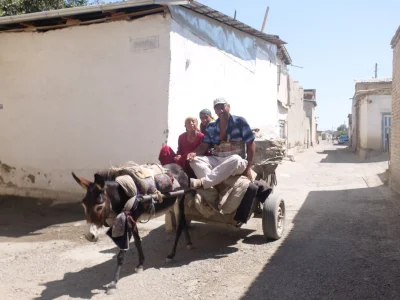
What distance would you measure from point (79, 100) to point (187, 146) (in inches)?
142

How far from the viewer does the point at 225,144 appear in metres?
5.31

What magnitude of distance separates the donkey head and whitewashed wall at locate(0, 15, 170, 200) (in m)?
3.53

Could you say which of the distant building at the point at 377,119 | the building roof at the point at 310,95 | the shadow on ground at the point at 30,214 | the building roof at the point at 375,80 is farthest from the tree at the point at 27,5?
the building roof at the point at 310,95

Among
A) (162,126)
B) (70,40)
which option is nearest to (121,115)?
(162,126)

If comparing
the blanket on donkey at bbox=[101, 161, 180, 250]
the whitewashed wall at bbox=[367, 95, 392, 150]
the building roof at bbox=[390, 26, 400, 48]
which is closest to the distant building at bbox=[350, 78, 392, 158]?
the whitewashed wall at bbox=[367, 95, 392, 150]

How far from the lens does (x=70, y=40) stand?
818cm

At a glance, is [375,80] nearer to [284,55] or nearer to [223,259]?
[284,55]

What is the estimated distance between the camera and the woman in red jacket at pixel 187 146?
17.9ft

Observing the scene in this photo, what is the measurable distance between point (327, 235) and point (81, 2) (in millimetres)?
13273

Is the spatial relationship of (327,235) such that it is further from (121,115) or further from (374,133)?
(374,133)

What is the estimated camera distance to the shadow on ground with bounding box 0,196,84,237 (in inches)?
271

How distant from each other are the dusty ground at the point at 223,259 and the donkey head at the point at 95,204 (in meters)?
0.73

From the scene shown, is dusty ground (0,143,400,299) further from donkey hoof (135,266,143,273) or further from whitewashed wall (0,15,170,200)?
whitewashed wall (0,15,170,200)

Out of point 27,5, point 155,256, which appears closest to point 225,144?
point 155,256
